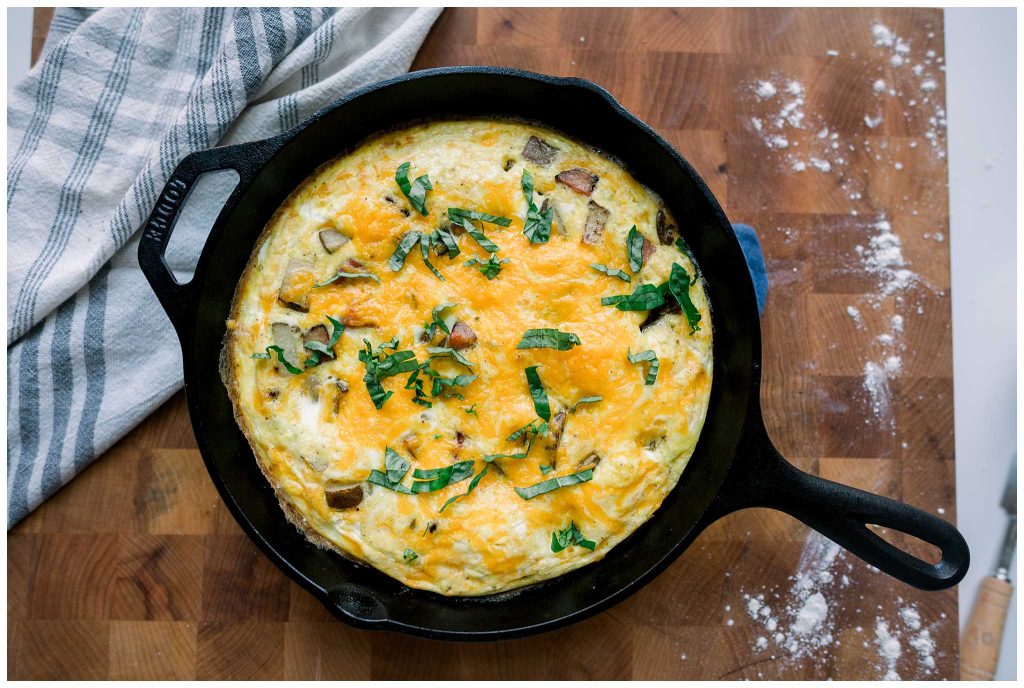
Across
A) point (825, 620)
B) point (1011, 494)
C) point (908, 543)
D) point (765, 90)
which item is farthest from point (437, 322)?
point (1011, 494)

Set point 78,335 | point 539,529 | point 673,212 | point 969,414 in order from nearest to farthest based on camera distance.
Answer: point 539,529 < point 673,212 < point 78,335 < point 969,414

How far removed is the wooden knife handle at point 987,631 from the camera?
246cm

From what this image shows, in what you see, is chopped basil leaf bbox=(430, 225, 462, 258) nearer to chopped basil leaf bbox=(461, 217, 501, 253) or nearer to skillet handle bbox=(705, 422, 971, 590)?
chopped basil leaf bbox=(461, 217, 501, 253)

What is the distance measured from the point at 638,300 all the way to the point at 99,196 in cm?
170

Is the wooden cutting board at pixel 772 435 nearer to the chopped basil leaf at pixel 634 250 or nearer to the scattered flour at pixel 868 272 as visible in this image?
the scattered flour at pixel 868 272

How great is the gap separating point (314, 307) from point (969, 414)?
2126mm

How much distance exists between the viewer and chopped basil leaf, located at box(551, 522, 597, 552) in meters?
1.99

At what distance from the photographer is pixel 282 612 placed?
2.40m

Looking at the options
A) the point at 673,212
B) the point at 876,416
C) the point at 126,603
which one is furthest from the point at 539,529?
the point at 126,603

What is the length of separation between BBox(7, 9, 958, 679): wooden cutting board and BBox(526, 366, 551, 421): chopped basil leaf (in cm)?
81

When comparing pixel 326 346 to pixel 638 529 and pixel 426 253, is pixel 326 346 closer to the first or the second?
pixel 426 253

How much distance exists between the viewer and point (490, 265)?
1.98 meters

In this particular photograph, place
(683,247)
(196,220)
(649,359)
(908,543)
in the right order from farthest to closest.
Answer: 1. (908,543)
2. (196,220)
3. (683,247)
4. (649,359)

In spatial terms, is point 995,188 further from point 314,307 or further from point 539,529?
point 314,307
